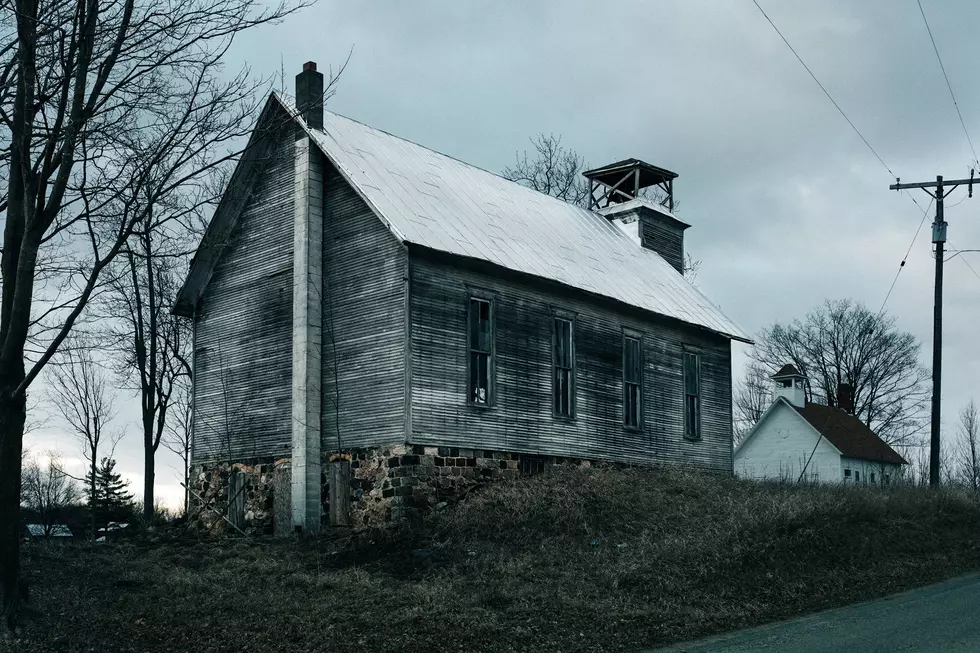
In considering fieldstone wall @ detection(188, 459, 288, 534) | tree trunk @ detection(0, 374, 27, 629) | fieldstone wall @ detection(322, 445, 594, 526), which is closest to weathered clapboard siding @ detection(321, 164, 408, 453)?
fieldstone wall @ detection(322, 445, 594, 526)

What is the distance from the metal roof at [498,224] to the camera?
22078 mm

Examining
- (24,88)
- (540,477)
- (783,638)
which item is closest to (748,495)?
(540,477)

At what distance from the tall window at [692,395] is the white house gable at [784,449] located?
62.5 feet

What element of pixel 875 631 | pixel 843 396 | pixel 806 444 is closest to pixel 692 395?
pixel 875 631

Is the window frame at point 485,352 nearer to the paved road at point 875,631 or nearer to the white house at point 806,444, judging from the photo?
the paved road at point 875,631

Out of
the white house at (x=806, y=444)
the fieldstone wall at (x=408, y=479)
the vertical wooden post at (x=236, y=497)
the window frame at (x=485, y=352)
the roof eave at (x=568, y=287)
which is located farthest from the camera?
the white house at (x=806, y=444)

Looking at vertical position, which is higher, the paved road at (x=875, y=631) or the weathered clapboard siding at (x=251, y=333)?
the weathered clapboard siding at (x=251, y=333)

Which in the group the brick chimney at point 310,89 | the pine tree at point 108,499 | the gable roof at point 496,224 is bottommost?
the pine tree at point 108,499

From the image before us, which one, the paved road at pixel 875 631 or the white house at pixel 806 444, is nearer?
the paved road at pixel 875 631

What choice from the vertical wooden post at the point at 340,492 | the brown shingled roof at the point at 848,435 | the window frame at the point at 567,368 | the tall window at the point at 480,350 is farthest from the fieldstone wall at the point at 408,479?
the brown shingled roof at the point at 848,435

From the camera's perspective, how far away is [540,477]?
2203 cm

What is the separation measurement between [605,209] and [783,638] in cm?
2229

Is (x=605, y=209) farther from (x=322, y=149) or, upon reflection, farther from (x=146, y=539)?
(x=146, y=539)

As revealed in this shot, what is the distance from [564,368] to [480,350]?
2.88 meters
